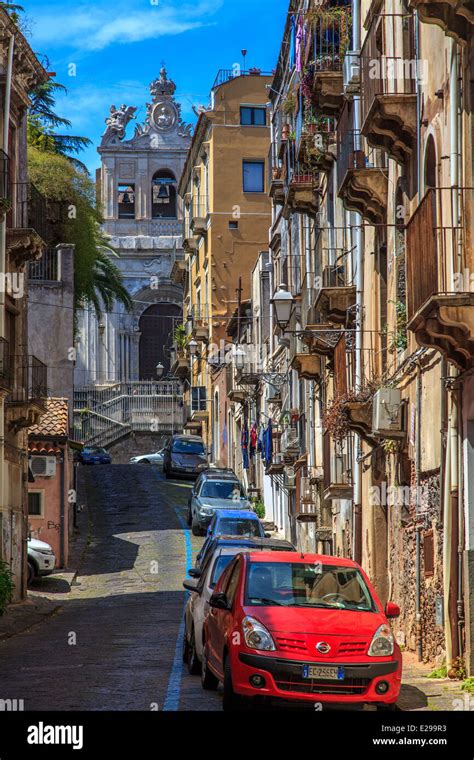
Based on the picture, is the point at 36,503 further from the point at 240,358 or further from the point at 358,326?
the point at 358,326

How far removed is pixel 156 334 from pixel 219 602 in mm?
70556

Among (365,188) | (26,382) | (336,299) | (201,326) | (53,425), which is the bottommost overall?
(53,425)

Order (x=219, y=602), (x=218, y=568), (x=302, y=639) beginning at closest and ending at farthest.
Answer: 1. (x=302, y=639)
2. (x=219, y=602)
3. (x=218, y=568)

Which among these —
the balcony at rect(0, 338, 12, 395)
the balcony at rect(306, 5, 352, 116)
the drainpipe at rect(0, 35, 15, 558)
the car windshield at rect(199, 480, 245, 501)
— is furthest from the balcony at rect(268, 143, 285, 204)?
the balcony at rect(0, 338, 12, 395)

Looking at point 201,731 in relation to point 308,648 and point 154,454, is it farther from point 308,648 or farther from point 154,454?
point 154,454

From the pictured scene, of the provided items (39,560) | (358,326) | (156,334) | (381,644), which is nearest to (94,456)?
(156,334)

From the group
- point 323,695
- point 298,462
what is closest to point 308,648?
point 323,695

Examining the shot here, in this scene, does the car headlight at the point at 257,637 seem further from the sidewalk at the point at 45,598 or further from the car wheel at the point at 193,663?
the sidewalk at the point at 45,598

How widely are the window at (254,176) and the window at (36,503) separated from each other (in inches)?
1244

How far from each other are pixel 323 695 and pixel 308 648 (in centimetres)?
46

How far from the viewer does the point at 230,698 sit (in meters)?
13.1

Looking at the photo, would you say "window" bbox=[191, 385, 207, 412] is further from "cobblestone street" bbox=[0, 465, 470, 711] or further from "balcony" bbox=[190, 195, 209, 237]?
"cobblestone street" bbox=[0, 465, 470, 711]

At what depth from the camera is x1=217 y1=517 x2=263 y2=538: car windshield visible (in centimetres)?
3391

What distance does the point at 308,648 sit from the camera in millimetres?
13109
